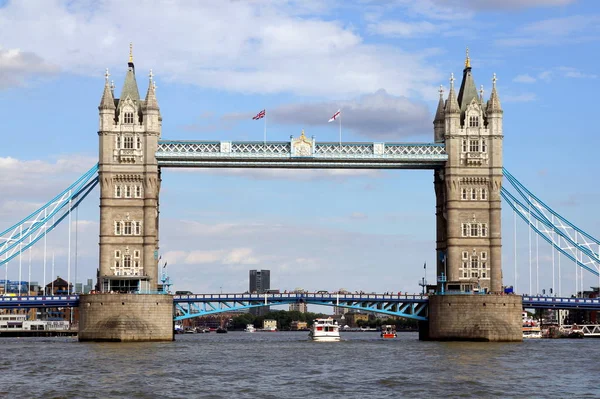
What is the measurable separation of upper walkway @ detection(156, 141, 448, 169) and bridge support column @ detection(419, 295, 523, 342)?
16677 mm

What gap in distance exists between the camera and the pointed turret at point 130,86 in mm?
129750

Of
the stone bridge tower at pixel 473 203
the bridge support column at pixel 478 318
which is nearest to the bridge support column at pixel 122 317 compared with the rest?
the bridge support column at pixel 478 318

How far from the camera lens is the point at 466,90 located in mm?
135750

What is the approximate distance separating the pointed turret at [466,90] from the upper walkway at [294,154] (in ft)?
23.0

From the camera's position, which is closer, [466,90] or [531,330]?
[466,90]

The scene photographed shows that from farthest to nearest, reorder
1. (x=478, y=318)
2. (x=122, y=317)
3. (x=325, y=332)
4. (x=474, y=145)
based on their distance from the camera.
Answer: (x=325, y=332) < (x=474, y=145) < (x=478, y=318) < (x=122, y=317)

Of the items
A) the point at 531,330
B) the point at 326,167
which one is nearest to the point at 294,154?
the point at 326,167

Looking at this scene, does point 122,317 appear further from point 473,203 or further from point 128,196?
point 473,203

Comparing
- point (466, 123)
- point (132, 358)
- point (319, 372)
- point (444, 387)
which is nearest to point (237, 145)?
point (466, 123)

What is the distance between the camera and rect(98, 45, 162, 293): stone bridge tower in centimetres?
12744

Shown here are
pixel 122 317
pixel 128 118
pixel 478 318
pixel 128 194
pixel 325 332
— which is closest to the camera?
pixel 122 317

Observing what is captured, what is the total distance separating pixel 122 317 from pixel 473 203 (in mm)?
42080

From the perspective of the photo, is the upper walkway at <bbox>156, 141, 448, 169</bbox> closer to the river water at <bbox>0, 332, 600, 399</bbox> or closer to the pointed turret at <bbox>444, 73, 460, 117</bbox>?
the pointed turret at <bbox>444, 73, 460, 117</bbox>

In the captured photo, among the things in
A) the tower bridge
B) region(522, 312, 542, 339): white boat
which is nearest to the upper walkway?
the tower bridge
